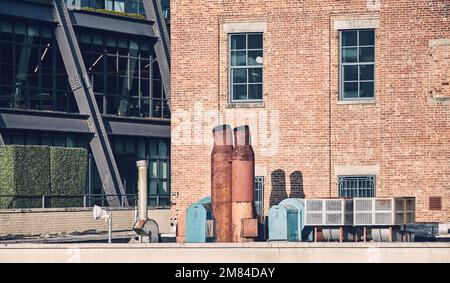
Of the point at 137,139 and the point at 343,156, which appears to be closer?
the point at 343,156

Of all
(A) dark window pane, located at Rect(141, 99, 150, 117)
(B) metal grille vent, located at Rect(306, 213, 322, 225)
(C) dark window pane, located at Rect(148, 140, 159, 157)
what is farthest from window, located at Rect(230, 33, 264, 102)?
(C) dark window pane, located at Rect(148, 140, 159, 157)

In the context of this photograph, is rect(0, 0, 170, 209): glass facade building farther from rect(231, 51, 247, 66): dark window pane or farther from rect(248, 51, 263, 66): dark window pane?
rect(248, 51, 263, 66): dark window pane

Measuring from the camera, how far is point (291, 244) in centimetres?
3481

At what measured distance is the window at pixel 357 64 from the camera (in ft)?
143

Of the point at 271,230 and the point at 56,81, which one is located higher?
the point at 56,81

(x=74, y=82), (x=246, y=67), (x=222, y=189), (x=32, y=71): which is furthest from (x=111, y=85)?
(x=222, y=189)

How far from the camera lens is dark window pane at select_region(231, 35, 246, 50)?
44.6 metres

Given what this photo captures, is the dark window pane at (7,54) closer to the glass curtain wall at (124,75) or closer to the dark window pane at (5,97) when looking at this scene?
the dark window pane at (5,97)

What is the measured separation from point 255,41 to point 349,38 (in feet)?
10.2

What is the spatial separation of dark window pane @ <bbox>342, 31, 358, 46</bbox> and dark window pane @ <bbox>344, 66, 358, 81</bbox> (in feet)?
2.55

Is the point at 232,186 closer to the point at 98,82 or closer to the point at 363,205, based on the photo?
the point at 363,205

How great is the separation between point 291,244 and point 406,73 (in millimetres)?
10416
